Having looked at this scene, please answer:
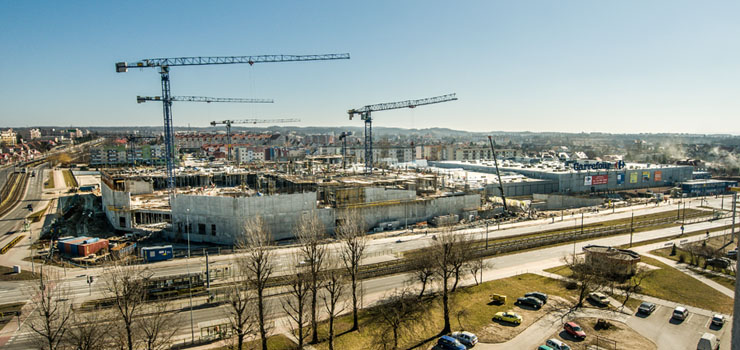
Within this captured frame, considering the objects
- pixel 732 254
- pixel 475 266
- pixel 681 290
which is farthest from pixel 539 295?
pixel 732 254

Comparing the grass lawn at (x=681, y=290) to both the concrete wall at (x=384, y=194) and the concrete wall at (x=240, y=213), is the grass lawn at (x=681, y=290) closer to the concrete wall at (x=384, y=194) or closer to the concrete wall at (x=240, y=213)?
the concrete wall at (x=384, y=194)

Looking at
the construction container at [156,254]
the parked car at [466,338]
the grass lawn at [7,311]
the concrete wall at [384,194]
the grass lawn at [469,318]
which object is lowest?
the grass lawn at [469,318]

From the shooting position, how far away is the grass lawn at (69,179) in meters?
86.0

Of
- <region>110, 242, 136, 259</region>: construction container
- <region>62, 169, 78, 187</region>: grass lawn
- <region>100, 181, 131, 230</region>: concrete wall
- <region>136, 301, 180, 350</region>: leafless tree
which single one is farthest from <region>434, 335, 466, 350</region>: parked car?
<region>62, 169, 78, 187</region>: grass lawn

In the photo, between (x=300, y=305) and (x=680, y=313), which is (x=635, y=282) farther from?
(x=300, y=305)

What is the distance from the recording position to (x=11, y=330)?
23750mm

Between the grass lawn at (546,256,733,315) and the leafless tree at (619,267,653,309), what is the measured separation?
32 cm

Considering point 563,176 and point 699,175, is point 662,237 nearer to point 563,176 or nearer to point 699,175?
point 563,176

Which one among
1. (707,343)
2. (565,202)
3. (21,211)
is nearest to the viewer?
(707,343)

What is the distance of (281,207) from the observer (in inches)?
1828

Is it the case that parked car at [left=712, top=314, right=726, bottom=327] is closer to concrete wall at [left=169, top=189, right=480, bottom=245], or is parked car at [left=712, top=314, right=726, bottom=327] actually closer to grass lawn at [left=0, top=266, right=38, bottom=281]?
concrete wall at [left=169, top=189, right=480, bottom=245]

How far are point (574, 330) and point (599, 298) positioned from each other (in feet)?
20.5

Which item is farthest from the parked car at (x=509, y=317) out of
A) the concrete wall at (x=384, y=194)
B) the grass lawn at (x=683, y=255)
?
the concrete wall at (x=384, y=194)

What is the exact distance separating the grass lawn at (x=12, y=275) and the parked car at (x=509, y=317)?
34.2 metres
